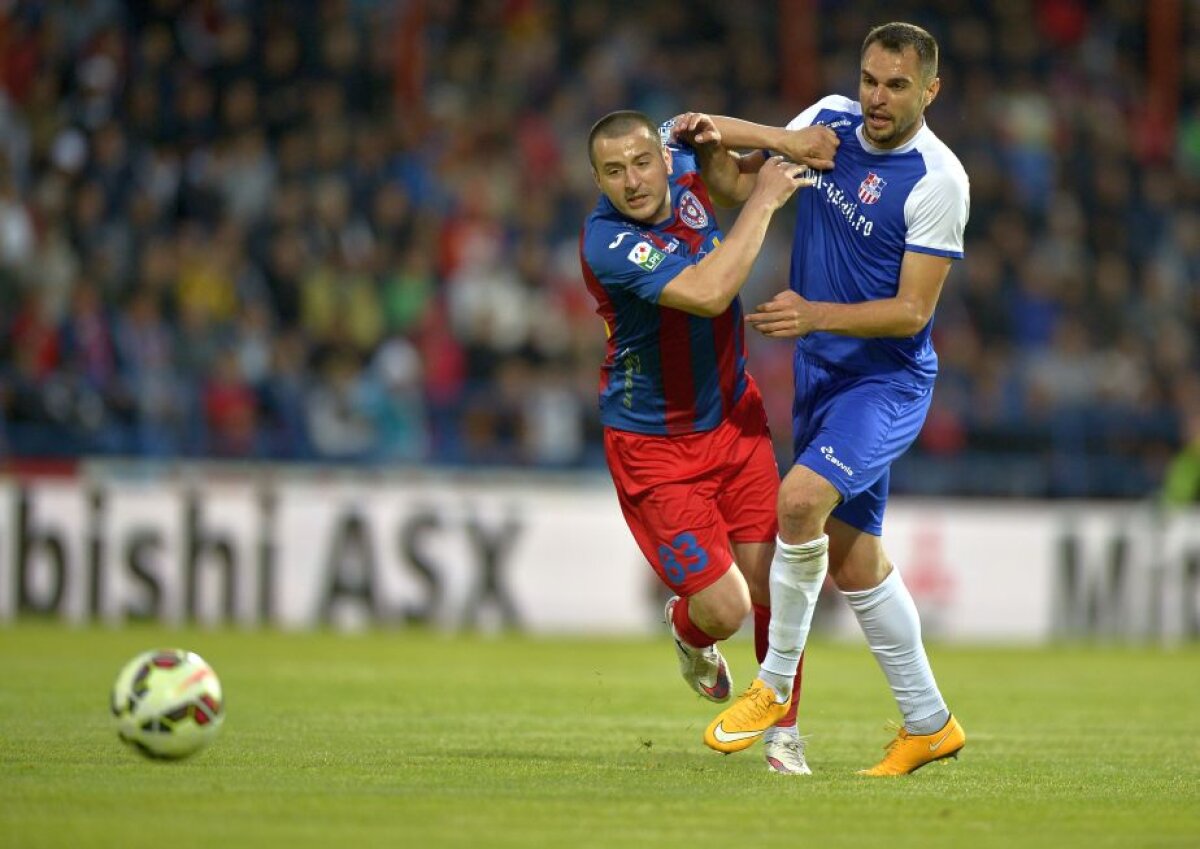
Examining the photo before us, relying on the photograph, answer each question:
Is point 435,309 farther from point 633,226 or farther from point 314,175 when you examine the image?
point 633,226

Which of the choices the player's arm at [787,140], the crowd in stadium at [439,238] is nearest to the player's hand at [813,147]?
the player's arm at [787,140]

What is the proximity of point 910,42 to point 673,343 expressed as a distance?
1.51m

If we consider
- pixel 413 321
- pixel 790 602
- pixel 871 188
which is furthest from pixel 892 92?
pixel 413 321

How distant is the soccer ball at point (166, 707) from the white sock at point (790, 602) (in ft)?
6.82

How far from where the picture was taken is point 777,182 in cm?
736

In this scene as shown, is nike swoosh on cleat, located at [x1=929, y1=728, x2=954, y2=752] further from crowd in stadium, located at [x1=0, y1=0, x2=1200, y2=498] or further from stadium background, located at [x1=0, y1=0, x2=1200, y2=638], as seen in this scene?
crowd in stadium, located at [x1=0, y1=0, x2=1200, y2=498]

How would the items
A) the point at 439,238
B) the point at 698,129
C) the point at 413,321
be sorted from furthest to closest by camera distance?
the point at 439,238, the point at 413,321, the point at 698,129

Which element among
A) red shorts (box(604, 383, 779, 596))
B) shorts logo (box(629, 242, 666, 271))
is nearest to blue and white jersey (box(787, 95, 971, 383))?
red shorts (box(604, 383, 779, 596))

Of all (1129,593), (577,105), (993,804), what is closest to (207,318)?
(577,105)

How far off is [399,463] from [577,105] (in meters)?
5.01

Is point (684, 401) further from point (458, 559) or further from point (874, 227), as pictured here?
point (458, 559)

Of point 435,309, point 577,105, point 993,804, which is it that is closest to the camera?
point 993,804

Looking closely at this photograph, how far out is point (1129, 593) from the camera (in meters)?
17.9

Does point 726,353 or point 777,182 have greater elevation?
point 777,182
